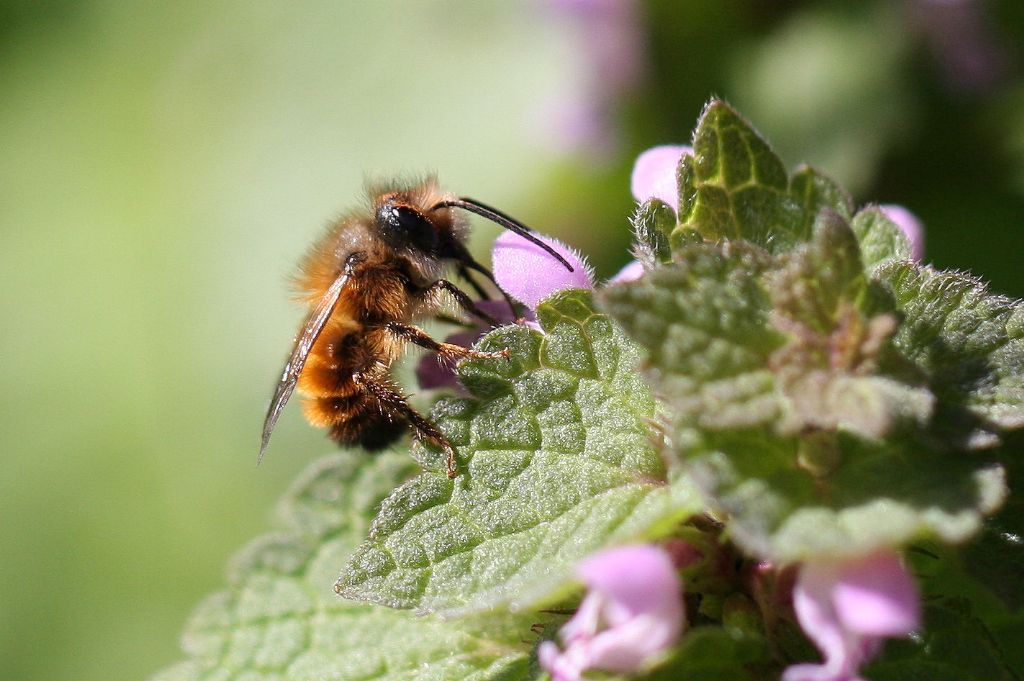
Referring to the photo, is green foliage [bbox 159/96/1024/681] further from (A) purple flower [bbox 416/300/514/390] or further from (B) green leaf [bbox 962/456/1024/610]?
(A) purple flower [bbox 416/300/514/390]

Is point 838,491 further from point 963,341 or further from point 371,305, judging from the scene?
point 371,305

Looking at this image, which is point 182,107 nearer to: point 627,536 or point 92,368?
point 92,368

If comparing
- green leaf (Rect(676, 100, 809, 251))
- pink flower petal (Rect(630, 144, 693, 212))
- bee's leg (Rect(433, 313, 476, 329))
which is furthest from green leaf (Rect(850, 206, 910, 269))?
bee's leg (Rect(433, 313, 476, 329))

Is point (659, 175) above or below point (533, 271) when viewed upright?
above

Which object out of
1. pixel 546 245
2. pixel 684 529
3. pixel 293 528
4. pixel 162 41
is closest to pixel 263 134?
pixel 162 41

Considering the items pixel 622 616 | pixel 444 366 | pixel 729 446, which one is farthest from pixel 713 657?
pixel 444 366

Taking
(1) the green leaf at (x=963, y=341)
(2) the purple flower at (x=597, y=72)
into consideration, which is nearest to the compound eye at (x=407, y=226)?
(1) the green leaf at (x=963, y=341)
